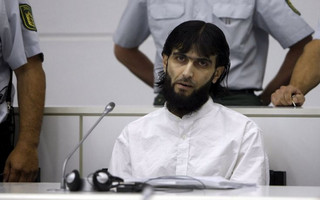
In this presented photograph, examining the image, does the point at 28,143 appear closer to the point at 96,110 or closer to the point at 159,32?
the point at 96,110

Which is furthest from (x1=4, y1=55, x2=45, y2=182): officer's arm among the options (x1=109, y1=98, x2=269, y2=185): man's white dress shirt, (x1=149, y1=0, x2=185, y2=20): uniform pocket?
(x1=149, y1=0, x2=185, y2=20): uniform pocket

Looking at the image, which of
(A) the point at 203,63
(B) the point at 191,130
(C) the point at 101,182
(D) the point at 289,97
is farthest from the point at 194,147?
(C) the point at 101,182

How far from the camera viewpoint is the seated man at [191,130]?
2631 millimetres

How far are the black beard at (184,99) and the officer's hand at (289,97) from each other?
1.33 feet

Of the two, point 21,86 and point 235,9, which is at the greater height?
point 235,9

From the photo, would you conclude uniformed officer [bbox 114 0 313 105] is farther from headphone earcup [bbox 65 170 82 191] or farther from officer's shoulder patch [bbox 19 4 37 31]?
headphone earcup [bbox 65 170 82 191]

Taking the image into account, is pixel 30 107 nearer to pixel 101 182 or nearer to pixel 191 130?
pixel 191 130

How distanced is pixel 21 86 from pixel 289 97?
1.06m

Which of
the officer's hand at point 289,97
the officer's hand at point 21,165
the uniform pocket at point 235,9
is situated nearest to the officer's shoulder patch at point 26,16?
the officer's hand at point 21,165

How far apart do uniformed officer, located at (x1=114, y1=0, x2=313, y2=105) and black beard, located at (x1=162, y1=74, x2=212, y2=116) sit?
0.42 m

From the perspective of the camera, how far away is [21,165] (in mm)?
2822

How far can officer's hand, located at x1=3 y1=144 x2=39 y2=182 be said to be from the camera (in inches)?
111

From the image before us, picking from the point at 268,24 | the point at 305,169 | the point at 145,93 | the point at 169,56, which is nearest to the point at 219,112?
the point at 169,56

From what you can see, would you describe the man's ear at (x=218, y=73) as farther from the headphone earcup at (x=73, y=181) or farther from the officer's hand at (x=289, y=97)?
the headphone earcup at (x=73, y=181)
